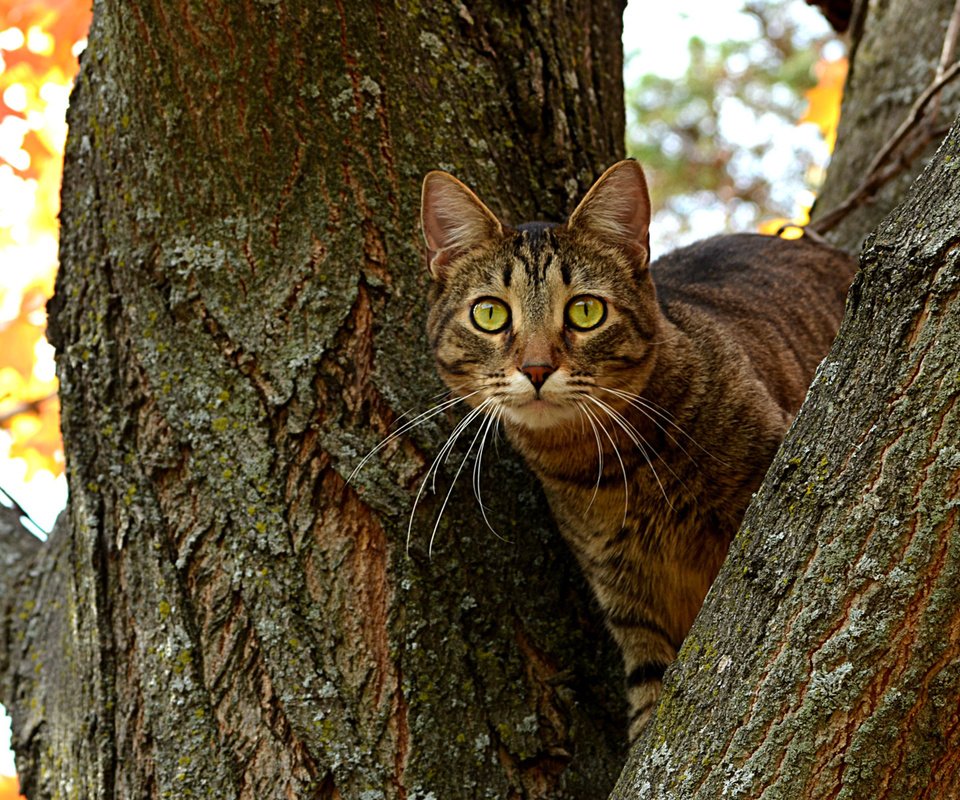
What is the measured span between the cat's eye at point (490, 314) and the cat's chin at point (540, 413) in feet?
0.77

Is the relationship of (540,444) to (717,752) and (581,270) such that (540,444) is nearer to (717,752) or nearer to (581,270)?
(581,270)

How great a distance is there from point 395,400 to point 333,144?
0.63 metres

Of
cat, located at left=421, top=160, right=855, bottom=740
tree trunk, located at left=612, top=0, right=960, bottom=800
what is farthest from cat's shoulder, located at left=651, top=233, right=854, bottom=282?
tree trunk, located at left=612, top=0, right=960, bottom=800

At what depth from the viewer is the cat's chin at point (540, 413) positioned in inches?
98.0

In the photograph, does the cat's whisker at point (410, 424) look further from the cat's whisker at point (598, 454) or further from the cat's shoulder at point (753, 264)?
the cat's shoulder at point (753, 264)

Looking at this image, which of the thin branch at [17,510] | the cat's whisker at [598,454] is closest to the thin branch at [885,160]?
the cat's whisker at [598,454]

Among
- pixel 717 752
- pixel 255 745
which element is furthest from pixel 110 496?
pixel 717 752

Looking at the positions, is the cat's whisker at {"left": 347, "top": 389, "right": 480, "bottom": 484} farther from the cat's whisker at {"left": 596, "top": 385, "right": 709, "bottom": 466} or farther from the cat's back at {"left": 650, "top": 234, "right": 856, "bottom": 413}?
the cat's back at {"left": 650, "top": 234, "right": 856, "bottom": 413}

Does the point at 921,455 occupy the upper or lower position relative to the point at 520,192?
lower

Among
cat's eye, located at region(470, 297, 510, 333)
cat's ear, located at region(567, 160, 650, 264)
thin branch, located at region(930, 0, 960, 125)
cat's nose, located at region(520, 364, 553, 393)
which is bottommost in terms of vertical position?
cat's nose, located at region(520, 364, 553, 393)

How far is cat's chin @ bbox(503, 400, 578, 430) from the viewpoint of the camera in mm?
2488

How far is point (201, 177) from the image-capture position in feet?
7.98

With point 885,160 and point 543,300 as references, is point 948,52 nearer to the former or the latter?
point 885,160

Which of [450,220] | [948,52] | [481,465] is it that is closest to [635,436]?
[481,465]
